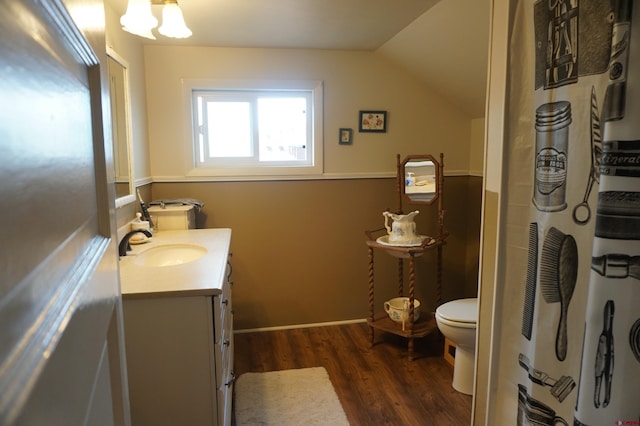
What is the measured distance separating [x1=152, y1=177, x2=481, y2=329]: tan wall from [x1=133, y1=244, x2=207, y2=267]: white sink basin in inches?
33.9

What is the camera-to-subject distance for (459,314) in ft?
7.97

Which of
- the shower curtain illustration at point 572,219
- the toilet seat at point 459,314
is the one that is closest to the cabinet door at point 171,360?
the shower curtain illustration at point 572,219

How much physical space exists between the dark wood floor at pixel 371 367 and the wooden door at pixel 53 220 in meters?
1.93

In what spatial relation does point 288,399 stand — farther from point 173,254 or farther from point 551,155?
point 551,155

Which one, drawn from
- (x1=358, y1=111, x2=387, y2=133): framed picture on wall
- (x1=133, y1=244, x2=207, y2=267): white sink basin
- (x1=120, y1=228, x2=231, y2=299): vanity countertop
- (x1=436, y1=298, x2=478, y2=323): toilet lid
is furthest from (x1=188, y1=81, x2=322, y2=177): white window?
(x1=436, y1=298, x2=478, y2=323): toilet lid

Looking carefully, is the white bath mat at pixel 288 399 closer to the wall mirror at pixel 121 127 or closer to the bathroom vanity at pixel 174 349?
the bathroom vanity at pixel 174 349

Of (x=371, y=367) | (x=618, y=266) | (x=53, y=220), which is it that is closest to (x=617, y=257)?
(x=618, y=266)

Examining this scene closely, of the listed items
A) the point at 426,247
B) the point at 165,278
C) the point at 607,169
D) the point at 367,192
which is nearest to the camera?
the point at 607,169

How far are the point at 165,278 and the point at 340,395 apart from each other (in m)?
1.37

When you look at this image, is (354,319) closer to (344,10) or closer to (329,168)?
(329,168)

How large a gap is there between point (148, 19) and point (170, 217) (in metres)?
1.27

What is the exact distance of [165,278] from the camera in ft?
5.26

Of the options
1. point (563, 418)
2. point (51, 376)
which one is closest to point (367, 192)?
point (563, 418)

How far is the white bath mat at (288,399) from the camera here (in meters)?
2.21
